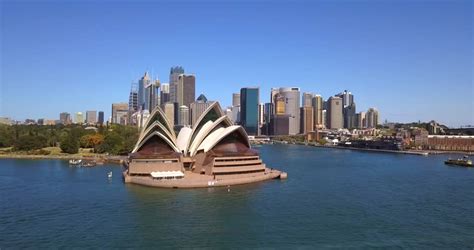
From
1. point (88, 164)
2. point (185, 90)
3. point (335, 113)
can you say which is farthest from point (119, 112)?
point (88, 164)

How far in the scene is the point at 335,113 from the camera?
188375 mm

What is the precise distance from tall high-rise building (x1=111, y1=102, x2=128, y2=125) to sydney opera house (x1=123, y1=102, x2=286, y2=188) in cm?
12897

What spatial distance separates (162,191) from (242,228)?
11.3 m

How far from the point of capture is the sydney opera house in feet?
110

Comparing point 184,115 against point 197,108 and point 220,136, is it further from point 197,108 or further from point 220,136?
point 220,136

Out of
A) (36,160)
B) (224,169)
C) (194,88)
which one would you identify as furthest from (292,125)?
(224,169)

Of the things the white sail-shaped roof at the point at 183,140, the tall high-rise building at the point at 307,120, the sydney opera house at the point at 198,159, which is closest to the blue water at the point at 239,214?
the sydney opera house at the point at 198,159

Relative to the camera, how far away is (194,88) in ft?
568

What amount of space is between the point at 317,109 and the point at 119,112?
8192 centimetres

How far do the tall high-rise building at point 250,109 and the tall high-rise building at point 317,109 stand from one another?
24466 millimetres

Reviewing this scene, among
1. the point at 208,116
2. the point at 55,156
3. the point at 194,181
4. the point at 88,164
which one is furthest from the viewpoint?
the point at 55,156

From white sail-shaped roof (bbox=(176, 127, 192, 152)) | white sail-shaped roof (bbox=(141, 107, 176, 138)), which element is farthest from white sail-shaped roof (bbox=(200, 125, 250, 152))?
white sail-shaped roof (bbox=(141, 107, 176, 138))

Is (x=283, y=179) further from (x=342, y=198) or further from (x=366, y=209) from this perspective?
(x=366, y=209)

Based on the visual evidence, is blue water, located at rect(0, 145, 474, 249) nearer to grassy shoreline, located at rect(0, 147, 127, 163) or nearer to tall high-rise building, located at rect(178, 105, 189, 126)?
grassy shoreline, located at rect(0, 147, 127, 163)
